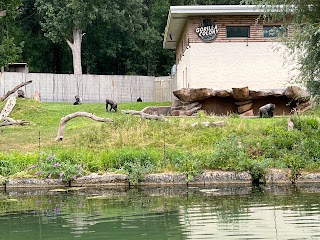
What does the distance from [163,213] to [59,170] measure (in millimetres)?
5609

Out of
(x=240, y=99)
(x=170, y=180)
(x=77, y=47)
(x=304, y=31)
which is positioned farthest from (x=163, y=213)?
(x=77, y=47)

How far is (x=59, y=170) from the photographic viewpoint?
17.7 m

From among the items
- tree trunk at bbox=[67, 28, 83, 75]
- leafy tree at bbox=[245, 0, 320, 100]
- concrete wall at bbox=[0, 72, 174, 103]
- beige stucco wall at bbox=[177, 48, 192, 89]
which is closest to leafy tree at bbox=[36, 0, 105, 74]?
tree trunk at bbox=[67, 28, 83, 75]

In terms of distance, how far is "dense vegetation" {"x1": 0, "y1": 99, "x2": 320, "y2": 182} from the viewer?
17953 millimetres

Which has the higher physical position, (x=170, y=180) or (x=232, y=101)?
(x=232, y=101)

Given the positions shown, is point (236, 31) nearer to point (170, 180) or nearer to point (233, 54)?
point (233, 54)

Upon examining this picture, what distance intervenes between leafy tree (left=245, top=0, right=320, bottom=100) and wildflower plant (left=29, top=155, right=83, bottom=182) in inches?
291

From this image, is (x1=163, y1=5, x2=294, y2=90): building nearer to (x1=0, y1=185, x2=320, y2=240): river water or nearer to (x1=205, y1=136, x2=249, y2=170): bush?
(x1=205, y1=136, x2=249, y2=170): bush

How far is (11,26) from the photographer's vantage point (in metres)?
50.1

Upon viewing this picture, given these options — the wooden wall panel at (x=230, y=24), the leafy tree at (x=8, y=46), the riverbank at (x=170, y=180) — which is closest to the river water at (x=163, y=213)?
the riverbank at (x=170, y=180)

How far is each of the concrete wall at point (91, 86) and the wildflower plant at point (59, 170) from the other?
2393 centimetres

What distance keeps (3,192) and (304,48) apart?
9.91 metres

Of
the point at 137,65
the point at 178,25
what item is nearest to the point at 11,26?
the point at 137,65

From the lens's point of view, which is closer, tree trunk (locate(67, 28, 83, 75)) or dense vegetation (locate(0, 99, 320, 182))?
dense vegetation (locate(0, 99, 320, 182))
